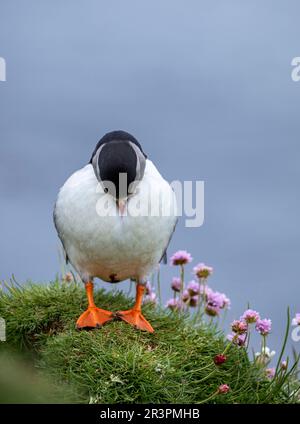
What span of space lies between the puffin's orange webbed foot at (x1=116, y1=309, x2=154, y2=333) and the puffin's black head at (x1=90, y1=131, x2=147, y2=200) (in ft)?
4.40

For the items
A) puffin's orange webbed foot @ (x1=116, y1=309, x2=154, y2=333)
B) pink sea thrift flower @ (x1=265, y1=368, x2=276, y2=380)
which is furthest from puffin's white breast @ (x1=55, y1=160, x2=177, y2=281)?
pink sea thrift flower @ (x1=265, y1=368, x2=276, y2=380)

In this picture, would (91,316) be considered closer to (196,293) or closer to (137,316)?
(137,316)

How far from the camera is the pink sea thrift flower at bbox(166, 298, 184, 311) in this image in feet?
21.3

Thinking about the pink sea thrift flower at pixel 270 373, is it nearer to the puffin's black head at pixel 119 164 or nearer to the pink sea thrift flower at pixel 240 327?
the pink sea thrift flower at pixel 240 327

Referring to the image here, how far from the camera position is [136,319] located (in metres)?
5.50

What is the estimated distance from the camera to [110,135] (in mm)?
5188

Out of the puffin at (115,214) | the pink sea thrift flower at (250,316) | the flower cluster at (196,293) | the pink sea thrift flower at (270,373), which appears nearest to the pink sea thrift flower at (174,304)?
the flower cluster at (196,293)

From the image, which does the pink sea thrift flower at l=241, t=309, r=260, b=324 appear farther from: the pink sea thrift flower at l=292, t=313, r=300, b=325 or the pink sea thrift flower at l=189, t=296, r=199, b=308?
the pink sea thrift flower at l=189, t=296, r=199, b=308

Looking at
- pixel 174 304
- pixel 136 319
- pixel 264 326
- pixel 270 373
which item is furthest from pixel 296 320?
pixel 174 304

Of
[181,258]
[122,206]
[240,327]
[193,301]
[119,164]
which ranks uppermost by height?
[119,164]

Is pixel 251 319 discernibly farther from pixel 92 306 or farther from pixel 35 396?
pixel 35 396

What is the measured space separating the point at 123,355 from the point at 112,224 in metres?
1.19

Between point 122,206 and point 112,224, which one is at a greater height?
point 122,206
